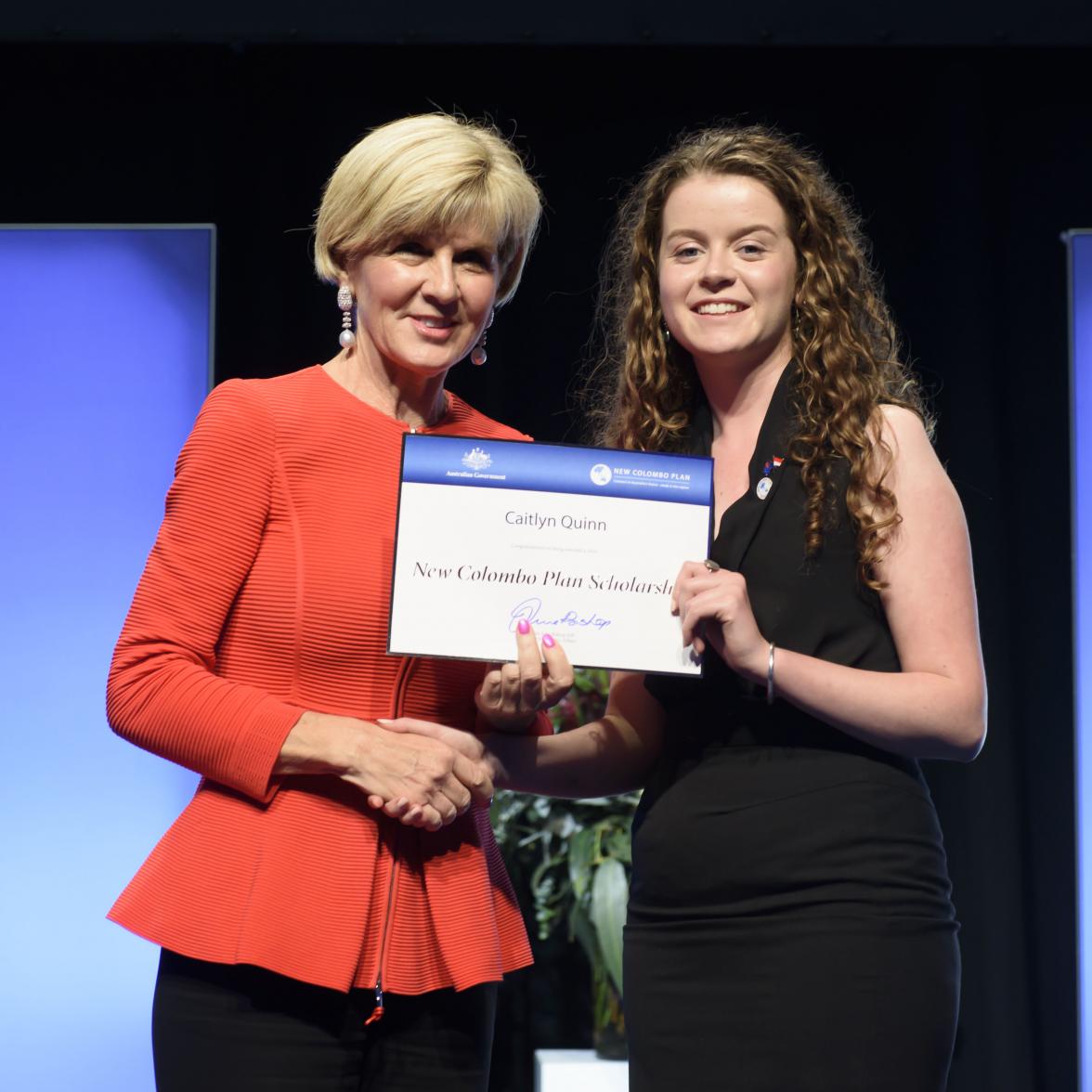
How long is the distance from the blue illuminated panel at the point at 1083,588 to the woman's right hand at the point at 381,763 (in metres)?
2.69

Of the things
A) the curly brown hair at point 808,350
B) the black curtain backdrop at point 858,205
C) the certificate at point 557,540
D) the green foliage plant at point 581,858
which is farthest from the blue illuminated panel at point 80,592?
the certificate at point 557,540

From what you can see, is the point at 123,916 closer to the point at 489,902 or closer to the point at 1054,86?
the point at 489,902

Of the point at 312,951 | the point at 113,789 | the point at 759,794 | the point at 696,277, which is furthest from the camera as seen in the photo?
the point at 113,789

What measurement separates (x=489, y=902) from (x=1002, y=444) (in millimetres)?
2848

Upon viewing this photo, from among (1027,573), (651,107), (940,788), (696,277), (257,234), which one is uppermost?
(651,107)

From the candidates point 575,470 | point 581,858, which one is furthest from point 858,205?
point 575,470

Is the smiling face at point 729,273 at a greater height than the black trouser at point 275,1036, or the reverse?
the smiling face at point 729,273

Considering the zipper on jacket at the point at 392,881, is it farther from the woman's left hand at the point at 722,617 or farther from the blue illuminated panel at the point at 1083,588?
the blue illuminated panel at the point at 1083,588

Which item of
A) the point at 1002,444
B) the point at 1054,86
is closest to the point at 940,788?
the point at 1002,444

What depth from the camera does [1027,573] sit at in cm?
410

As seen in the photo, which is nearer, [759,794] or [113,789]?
[759,794]

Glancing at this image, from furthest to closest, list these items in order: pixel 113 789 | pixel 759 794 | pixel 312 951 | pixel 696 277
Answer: pixel 113 789 < pixel 696 277 < pixel 759 794 < pixel 312 951
